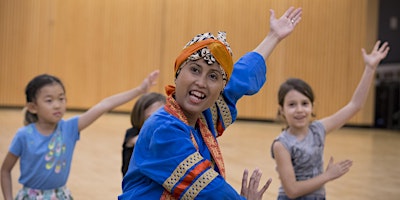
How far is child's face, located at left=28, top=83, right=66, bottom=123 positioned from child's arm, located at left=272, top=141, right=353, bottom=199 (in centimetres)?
123

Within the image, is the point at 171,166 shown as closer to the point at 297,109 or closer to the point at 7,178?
the point at 297,109

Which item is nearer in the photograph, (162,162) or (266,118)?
(162,162)

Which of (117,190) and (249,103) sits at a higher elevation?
(117,190)

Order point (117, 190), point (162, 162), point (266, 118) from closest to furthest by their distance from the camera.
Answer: point (162, 162) < point (117, 190) < point (266, 118)

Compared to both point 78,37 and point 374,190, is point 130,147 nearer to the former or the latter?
point 374,190

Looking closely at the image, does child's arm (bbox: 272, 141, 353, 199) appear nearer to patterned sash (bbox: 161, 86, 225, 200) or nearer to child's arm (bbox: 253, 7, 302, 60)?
child's arm (bbox: 253, 7, 302, 60)

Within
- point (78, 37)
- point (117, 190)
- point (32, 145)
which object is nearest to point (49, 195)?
point (32, 145)

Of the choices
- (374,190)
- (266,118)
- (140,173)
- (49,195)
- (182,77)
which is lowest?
(266,118)

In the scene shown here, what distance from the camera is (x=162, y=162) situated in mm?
1400

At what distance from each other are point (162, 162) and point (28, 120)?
6.35 feet

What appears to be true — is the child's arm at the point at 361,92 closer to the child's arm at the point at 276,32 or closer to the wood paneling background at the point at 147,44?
the child's arm at the point at 276,32

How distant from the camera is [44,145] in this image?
298cm

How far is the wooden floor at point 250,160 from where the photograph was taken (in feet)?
17.0

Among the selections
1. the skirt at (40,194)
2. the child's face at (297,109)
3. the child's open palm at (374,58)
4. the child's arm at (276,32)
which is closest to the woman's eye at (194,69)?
the child's arm at (276,32)
